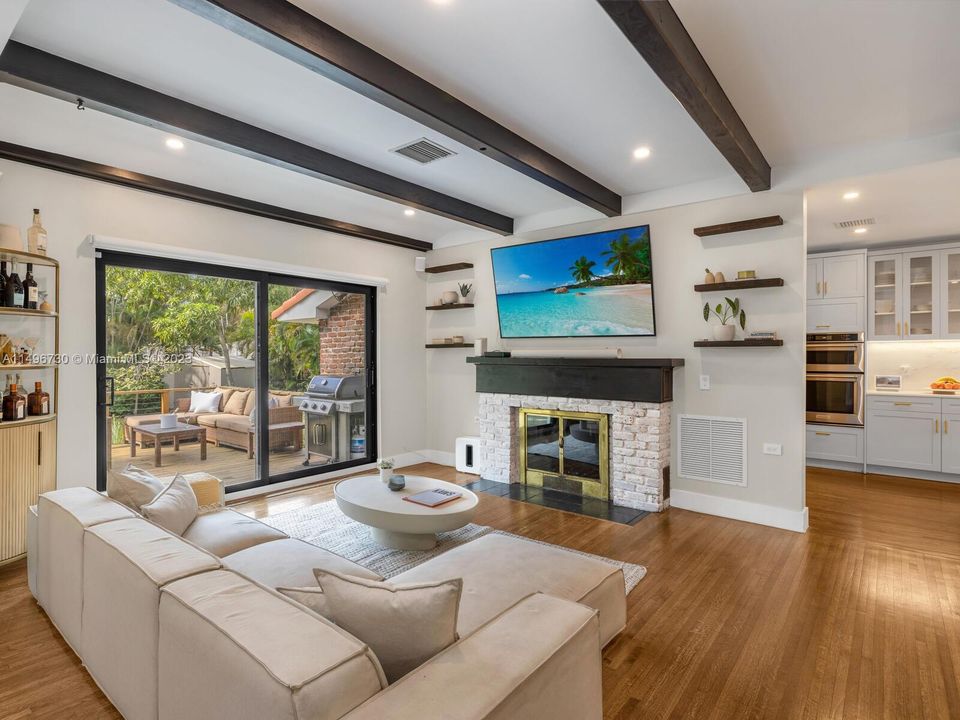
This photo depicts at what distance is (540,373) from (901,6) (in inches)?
137

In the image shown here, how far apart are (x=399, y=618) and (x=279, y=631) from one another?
277 mm

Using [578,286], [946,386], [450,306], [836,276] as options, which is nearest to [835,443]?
[946,386]

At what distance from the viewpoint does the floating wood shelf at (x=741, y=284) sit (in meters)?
3.84

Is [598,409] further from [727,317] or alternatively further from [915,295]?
[915,295]

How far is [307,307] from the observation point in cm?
530

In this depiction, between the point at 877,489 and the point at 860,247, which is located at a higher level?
the point at 860,247

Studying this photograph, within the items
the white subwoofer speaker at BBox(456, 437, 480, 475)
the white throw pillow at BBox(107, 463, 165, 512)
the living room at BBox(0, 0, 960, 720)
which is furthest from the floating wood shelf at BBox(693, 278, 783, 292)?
the white throw pillow at BBox(107, 463, 165, 512)

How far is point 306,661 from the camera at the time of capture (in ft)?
3.55

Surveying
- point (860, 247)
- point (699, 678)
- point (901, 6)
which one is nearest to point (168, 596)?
point (699, 678)

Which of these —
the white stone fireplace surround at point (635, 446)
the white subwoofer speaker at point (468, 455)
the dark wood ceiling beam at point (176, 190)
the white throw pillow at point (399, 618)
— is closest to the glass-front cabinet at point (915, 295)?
the white stone fireplace surround at point (635, 446)

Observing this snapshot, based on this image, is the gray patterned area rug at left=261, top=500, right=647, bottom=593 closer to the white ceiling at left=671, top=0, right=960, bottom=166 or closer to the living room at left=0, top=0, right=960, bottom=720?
the living room at left=0, top=0, right=960, bottom=720

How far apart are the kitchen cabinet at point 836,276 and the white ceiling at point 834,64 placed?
8.38 feet

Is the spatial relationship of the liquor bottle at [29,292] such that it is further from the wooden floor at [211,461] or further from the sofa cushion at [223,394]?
the sofa cushion at [223,394]

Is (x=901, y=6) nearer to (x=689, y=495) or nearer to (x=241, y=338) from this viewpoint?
(x=689, y=495)
